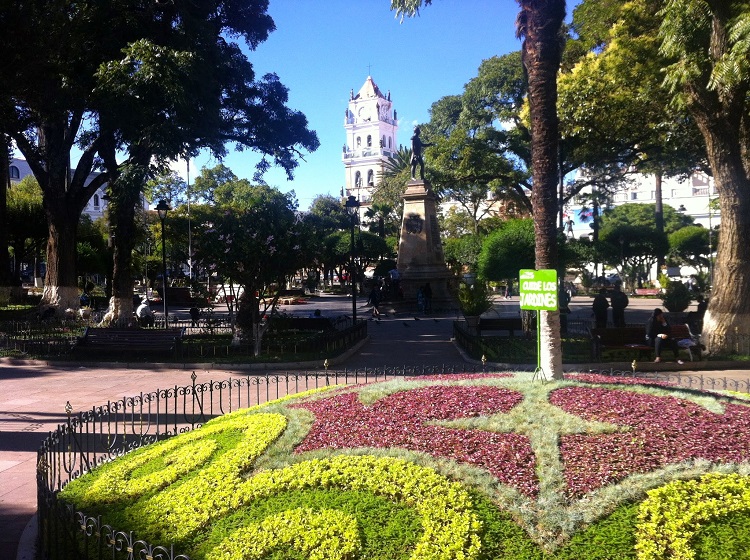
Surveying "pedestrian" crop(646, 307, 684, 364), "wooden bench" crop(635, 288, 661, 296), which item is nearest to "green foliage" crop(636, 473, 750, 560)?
"pedestrian" crop(646, 307, 684, 364)

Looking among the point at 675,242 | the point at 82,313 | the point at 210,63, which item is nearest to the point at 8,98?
the point at 210,63

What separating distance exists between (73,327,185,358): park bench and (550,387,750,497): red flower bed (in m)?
11.0

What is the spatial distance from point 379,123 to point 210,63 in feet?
329

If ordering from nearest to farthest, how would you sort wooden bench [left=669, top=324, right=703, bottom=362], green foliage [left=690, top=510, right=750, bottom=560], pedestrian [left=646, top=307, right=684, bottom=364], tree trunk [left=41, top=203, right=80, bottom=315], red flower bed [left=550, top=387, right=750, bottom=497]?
green foliage [left=690, top=510, right=750, bottom=560]
red flower bed [left=550, top=387, right=750, bottom=497]
pedestrian [left=646, top=307, right=684, bottom=364]
wooden bench [left=669, top=324, right=703, bottom=362]
tree trunk [left=41, top=203, right=80, bottom=315]

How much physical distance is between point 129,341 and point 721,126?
1367 centimetres

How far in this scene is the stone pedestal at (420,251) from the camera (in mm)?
29500

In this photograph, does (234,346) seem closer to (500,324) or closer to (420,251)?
(500,324)

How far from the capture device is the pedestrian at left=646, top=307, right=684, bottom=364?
493 inches

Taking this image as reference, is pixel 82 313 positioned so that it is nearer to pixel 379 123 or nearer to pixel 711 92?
pixel 711 92

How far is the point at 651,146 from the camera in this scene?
22.6 m

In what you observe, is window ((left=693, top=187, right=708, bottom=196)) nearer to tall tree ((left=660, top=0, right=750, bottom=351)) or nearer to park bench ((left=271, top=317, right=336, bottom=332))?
tall tree ((left=660, top=0, right=750, bottom=351))

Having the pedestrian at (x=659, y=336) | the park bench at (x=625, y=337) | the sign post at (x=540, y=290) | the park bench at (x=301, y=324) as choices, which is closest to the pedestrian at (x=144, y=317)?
the park bench at (x=301, y=324)

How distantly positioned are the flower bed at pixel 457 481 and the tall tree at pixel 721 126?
804cm

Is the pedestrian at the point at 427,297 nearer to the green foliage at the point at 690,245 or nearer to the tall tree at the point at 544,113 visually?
the tall tree at the point at 544,113
